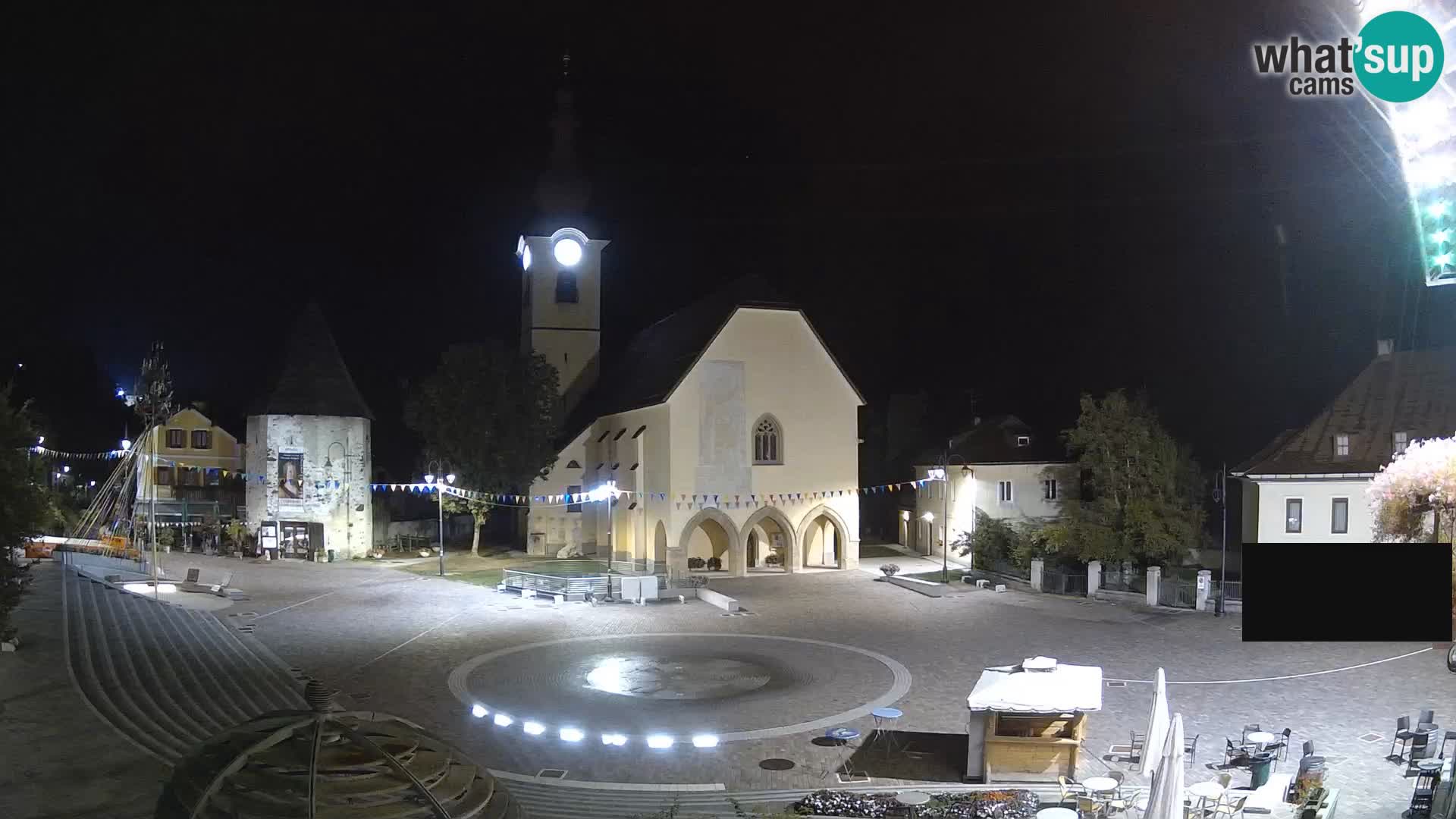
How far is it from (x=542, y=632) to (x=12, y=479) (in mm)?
13722

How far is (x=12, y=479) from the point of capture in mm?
15289

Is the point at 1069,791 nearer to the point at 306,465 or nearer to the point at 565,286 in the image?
the point at 306,465

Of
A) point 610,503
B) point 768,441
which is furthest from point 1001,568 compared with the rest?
point 610,503

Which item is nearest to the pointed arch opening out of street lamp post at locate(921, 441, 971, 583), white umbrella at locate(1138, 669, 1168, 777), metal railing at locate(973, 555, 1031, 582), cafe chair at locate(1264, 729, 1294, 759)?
street lamp post at locate(921, 441, 971, 583)

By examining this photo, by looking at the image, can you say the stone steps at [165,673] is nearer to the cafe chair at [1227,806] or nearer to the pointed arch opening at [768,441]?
the cafe chair at [1227,806]

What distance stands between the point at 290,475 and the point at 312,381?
181 inches

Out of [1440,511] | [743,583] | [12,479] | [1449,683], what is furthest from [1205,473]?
[12,479]

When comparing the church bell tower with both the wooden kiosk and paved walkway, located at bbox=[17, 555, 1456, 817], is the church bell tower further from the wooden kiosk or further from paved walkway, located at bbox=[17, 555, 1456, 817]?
the wooden kiosk

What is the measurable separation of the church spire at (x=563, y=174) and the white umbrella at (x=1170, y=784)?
44.7 metres

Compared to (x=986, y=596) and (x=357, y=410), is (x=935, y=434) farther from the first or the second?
(x=357, y=410)

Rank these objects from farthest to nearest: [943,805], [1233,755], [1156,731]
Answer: [1233,755] → [943,805] → [1156,731]

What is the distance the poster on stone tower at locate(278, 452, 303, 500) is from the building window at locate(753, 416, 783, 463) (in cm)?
2130

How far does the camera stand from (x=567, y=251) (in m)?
A: 50.9

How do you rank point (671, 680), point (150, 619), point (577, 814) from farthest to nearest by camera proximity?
point (150, 619)
point (671, 680)
point (577, 814)
